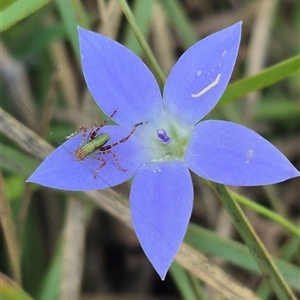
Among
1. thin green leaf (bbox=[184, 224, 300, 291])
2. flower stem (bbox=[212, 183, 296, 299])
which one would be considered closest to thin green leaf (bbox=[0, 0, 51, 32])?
flower stem (bbox=[212, 183, 296, 299])

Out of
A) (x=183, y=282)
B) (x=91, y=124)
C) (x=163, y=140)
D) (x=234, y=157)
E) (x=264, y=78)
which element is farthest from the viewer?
(x=91, y=124)

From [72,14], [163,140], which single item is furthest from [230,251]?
[72,14]

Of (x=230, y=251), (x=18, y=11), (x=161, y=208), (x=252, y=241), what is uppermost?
(x=18, y=11)

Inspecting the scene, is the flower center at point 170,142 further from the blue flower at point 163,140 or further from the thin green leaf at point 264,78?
the thin green leaf at point 264,78

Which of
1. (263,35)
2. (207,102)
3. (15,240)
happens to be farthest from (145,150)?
(263,35)

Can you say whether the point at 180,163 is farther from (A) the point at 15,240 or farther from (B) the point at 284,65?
(A) the point at 15,240

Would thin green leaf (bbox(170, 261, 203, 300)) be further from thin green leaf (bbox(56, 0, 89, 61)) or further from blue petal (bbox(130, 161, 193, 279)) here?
thin green leaf (bbox(56, 0, 89, 61))

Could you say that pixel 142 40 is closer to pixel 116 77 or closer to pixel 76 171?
pixel 116 77
